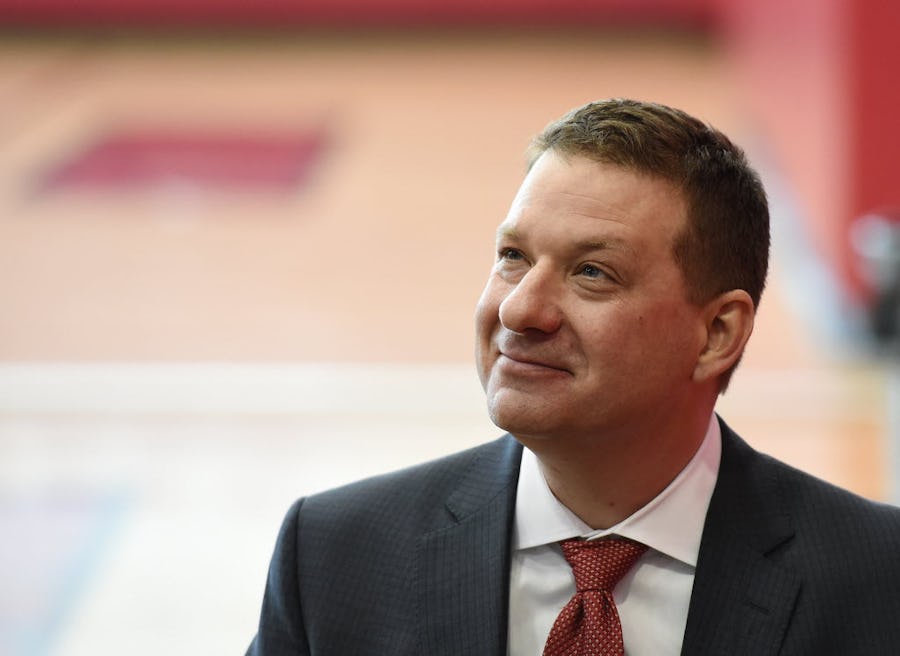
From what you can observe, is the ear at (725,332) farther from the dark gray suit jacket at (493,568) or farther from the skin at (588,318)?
the dark gray suit jacket at (493,568)

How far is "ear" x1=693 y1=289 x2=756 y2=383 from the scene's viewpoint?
1562mm

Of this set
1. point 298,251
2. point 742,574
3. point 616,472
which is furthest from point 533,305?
point 298,251

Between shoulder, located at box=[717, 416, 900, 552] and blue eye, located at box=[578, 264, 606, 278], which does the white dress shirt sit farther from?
blue eye, located at box=[578, 264, 606, 278]

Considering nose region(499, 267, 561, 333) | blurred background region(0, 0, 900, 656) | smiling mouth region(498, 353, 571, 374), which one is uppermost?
blurred background region(0, 0, 900, 656)

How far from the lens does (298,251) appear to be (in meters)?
7.55

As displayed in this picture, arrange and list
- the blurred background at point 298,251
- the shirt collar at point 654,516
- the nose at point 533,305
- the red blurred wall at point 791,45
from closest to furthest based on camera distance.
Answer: the nose at point 533,305 < the shirt collar at point 654,516 < the blurred background at point 298,251 < the red blurred wall at point 791,45

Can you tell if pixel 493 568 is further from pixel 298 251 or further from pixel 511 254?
pixel 298 251

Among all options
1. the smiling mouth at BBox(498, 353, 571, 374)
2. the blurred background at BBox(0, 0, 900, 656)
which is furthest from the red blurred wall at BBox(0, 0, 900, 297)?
the smiling mouth at BBox(498, 353, 571, 374)

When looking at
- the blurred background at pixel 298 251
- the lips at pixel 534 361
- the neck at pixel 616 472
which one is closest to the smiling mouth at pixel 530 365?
the lips at pixel 534 361

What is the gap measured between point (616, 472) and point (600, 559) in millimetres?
99

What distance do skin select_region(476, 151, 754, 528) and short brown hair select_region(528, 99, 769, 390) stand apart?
1 centimetres

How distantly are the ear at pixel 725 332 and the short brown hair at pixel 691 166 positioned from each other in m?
0.02

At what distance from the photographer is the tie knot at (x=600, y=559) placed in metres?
1.53

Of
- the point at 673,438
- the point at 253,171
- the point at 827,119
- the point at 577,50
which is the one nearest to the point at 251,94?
the point at 253,171
